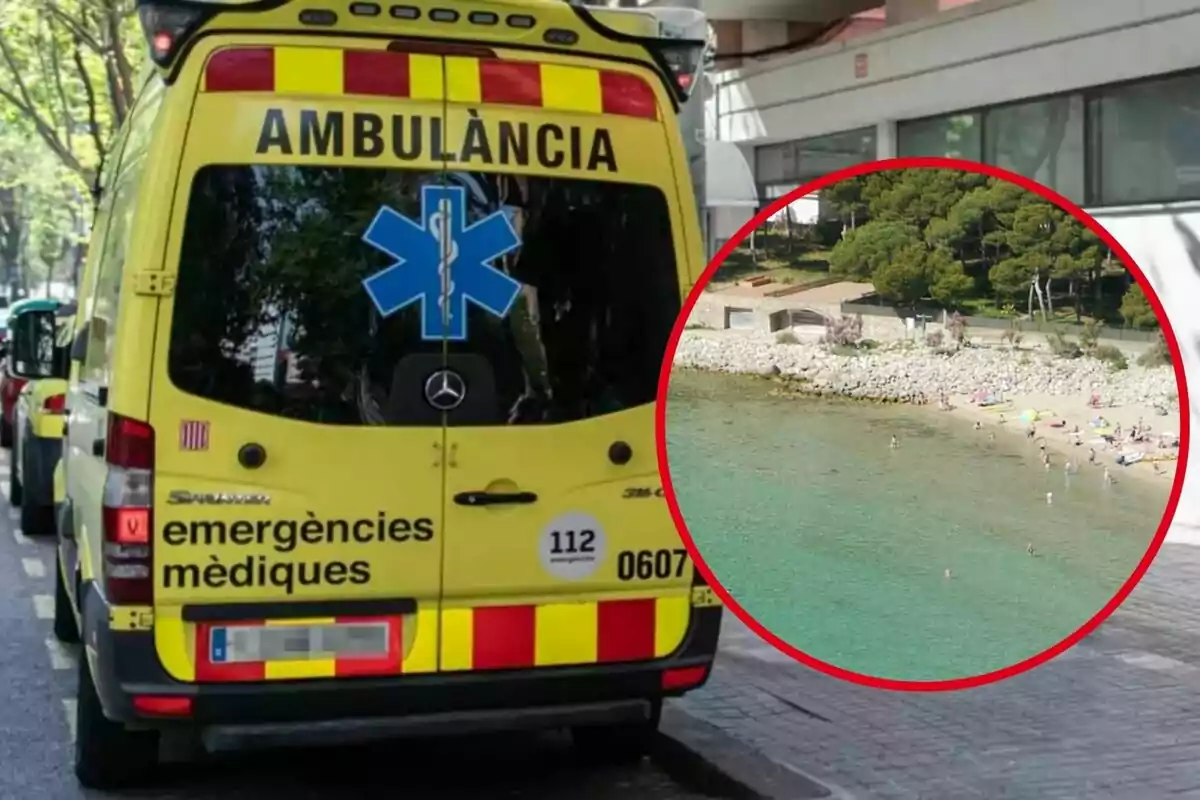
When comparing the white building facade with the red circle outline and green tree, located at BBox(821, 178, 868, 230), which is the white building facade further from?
green tree, located at BBox(821, 178, 868, 230)

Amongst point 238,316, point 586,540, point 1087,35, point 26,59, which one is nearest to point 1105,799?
point 586,540

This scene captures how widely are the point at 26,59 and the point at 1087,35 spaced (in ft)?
67.3

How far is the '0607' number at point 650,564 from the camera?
472 cm

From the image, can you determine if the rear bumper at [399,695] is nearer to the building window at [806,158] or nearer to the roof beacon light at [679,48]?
the roof beacon light at [679,48]

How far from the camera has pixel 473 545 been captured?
4.56 m

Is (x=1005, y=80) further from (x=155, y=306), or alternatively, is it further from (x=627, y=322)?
(x=155, y=306)

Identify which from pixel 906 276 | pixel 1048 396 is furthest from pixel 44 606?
pixel 1048 396

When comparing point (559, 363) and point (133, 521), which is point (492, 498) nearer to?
point (559, 363)

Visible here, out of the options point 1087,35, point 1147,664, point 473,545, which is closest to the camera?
point 473,545

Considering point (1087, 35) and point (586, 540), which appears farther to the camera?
point (1087, 35)

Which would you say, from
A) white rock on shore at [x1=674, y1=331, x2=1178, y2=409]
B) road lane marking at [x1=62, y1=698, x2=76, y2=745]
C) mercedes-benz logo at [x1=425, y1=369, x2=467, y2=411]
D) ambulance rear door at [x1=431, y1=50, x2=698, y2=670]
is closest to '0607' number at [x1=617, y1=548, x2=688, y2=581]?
ambulance rear door at [x1=431, y1=50, x2=698, y2=670]

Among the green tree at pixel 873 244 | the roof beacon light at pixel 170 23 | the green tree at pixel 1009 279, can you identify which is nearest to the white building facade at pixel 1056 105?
the green tree at pixel 1009 279

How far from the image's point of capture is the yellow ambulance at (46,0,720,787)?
4309 mm

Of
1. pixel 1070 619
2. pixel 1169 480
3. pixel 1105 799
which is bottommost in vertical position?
pixel 1105 799
